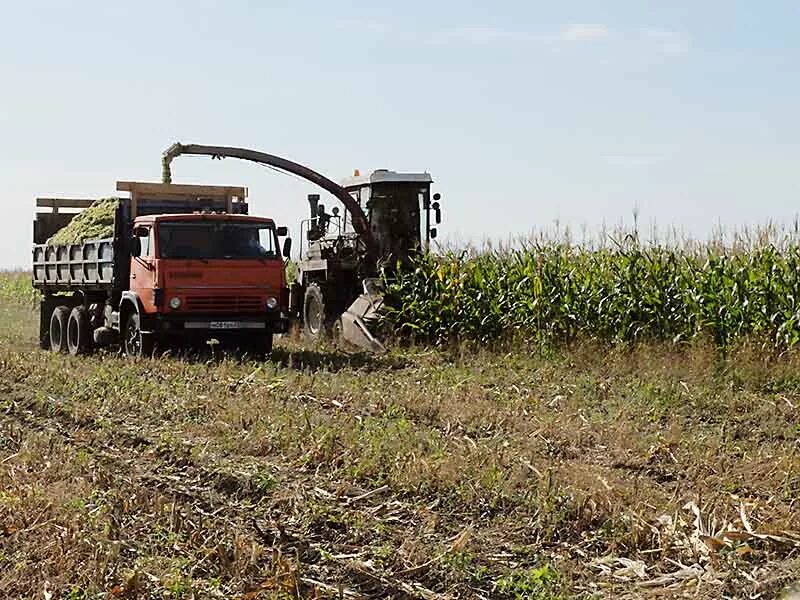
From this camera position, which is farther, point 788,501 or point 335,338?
point 335,338

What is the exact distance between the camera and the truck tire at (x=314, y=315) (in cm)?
1942

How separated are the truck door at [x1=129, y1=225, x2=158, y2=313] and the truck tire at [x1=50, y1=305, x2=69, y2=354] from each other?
2764 mm

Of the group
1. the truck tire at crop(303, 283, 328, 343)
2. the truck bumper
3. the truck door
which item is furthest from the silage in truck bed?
the truck tire at crop(303, 283, 328, 343)

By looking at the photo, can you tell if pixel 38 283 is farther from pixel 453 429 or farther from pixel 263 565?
pixel 263 565

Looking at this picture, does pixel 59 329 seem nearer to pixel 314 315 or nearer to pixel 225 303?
Answer: pixel 225 303

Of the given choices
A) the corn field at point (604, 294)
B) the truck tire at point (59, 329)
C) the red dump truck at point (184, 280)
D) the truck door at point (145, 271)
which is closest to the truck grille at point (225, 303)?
the red dump truck at point (184, 280)

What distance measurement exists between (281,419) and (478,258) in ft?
26.9

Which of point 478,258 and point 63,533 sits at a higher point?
point 478,258

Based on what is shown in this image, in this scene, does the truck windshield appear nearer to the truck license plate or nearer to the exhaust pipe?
the truck license plate

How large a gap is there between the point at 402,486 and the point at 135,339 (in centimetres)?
894

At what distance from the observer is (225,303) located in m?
15.3

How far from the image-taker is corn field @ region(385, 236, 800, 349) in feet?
43.8

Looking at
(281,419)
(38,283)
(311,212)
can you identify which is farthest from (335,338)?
(281,419)

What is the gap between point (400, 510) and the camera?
6.99 metres
